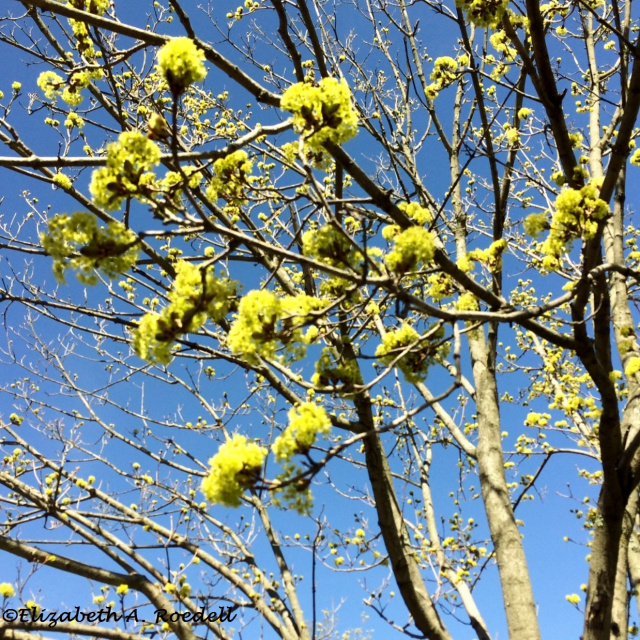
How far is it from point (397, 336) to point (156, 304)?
311 centimetres

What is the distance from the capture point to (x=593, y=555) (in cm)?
371

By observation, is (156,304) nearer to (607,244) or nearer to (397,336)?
(397,336)

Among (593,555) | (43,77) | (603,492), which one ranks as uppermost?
(43,77)

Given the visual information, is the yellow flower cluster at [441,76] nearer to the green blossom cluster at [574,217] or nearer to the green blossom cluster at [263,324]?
the green blossom cluster at [574,217]

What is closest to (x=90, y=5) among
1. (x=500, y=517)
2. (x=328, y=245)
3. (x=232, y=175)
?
(x=232, y=175)

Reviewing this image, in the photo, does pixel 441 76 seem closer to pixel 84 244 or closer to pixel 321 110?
pixel 321 110

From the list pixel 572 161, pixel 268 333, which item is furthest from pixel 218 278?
pixel 572 161

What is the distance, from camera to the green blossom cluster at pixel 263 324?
86.9 inches

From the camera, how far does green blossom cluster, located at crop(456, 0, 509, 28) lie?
3371mm

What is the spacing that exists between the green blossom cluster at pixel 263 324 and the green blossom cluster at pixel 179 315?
0.13 m

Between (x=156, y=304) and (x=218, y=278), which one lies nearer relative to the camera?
(x=218, y=278)

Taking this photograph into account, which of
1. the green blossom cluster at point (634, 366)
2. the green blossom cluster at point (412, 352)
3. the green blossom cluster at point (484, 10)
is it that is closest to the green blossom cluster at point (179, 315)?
the green blossom cluster at point (412, 352)

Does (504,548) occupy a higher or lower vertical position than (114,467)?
lower

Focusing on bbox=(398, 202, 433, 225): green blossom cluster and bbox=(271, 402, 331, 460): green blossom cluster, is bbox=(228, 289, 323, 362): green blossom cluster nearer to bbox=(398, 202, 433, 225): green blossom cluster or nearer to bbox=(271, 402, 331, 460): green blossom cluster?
bbox=(271, 402, 331, 460): green blossom cluster
